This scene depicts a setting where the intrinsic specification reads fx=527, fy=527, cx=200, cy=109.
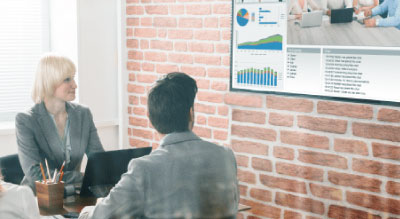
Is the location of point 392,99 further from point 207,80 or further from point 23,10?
point 23,10

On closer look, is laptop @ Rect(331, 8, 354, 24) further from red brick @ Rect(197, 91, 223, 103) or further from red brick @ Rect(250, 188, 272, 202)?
red brick @ Rect(250, 188, 272, 202)

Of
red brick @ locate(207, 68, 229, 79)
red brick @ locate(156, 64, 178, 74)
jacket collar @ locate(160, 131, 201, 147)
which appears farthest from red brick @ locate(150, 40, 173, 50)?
jacket collar @ locate(160, 131, 201, 147)

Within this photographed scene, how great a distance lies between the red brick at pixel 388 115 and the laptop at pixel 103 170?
1.14 meters

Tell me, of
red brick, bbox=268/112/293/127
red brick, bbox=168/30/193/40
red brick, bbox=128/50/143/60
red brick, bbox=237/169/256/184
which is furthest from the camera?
red brick, bbox=128/50/143/60

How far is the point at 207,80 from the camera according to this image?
3.35 meters

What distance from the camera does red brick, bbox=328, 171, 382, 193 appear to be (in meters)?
2.51

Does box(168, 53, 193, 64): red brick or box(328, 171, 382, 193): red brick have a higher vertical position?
box(168, 53, 193, 64): red brick

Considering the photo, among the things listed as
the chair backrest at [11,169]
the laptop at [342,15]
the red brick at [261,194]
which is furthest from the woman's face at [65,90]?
the laptop at [342,15]

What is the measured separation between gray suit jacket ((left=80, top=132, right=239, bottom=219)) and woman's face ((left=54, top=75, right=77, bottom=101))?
138cm

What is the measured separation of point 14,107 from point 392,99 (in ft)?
9.03

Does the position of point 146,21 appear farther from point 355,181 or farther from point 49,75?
point 355,181

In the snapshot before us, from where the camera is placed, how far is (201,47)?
338cm

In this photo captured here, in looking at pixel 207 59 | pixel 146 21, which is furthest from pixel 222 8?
pixel 146 21

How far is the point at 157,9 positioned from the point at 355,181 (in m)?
1.85
